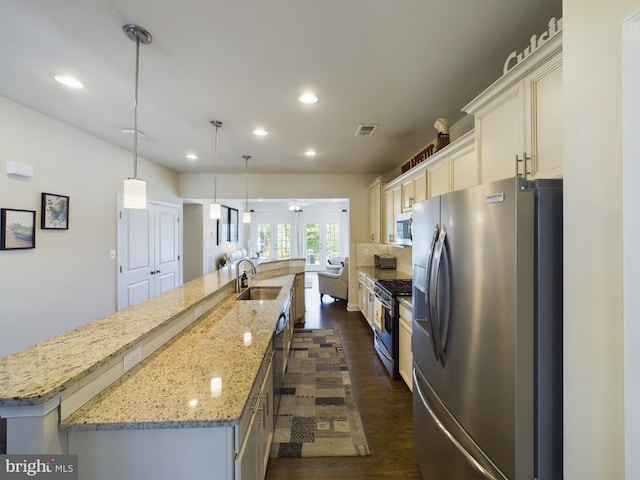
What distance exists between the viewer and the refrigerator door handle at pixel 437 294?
137 centimetres

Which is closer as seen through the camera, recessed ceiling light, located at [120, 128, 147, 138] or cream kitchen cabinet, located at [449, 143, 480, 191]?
cream kitchen cabinet, located at [449, 143, 480, 191]

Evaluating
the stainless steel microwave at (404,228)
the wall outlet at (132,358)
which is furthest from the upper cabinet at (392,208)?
the wall outlet at (132,358)

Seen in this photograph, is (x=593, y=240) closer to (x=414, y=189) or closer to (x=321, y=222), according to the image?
(x=414, y=189)

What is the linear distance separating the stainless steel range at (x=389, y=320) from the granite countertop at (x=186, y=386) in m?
1.43

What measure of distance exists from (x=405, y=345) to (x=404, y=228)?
4.31 ft

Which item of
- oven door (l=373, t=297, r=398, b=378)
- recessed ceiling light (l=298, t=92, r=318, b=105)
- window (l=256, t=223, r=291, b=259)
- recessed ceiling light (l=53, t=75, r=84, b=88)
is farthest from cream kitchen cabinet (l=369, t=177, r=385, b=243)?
window (l=256, t=223, r=291, b=259)

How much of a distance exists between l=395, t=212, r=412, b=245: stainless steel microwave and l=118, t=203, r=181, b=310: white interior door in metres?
3.72

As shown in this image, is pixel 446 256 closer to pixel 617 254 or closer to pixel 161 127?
pixel 617 254

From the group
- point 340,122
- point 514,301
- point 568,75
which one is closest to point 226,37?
point 340,122

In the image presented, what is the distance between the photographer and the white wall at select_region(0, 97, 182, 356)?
242 centimetres

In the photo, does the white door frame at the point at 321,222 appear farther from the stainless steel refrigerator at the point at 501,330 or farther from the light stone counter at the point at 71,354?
the stainless steel refrigerator at the point at 501,330

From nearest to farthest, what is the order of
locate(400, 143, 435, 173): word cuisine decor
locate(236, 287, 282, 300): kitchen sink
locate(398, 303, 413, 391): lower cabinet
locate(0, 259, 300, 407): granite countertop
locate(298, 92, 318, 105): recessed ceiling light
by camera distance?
locate(0, 259, 300, 407): granite countertop < locate(298, 92, 318, 105): recessed ceiling light < locate(398, 303, 413, 391): lower cabinet < locate(400, 143, 435, 173): word cuisine decor < locate(236, 287, 282, 300): kitchen sink

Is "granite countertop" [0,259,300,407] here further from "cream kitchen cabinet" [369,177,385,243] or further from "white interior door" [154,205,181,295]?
"cream kitchen cabinet" [369,177,385,243]

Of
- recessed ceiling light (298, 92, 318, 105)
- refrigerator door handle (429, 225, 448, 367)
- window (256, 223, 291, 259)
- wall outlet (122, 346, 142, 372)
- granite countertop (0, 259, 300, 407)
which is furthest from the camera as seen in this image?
window (256, 223, 291, 259)
